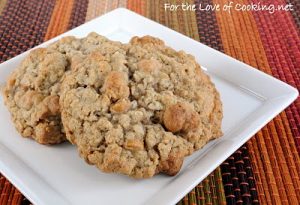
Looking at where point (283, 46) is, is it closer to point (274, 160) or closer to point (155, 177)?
point (274, 160)

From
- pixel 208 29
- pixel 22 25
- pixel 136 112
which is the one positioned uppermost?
pixel 136 112

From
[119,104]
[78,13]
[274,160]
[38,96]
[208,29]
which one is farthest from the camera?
[78,13]

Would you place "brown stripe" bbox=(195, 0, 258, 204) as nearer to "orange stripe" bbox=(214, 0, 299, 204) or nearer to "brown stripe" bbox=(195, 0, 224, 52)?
"orange stripe" bbox=(214, 0, 299, 204)

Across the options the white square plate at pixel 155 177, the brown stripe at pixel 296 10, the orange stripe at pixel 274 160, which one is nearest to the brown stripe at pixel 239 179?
the orange stripe at pixel 274 160

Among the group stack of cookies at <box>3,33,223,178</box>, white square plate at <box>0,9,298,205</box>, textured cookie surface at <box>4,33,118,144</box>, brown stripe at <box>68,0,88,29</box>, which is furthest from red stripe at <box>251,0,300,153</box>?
brown stripe at <box>68,0,88,29</box>

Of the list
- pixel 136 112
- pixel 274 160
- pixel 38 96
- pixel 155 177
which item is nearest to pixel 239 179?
pixel 274 160

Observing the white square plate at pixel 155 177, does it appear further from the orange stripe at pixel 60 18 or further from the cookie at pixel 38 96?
the orange stripe at pixel 60 18
